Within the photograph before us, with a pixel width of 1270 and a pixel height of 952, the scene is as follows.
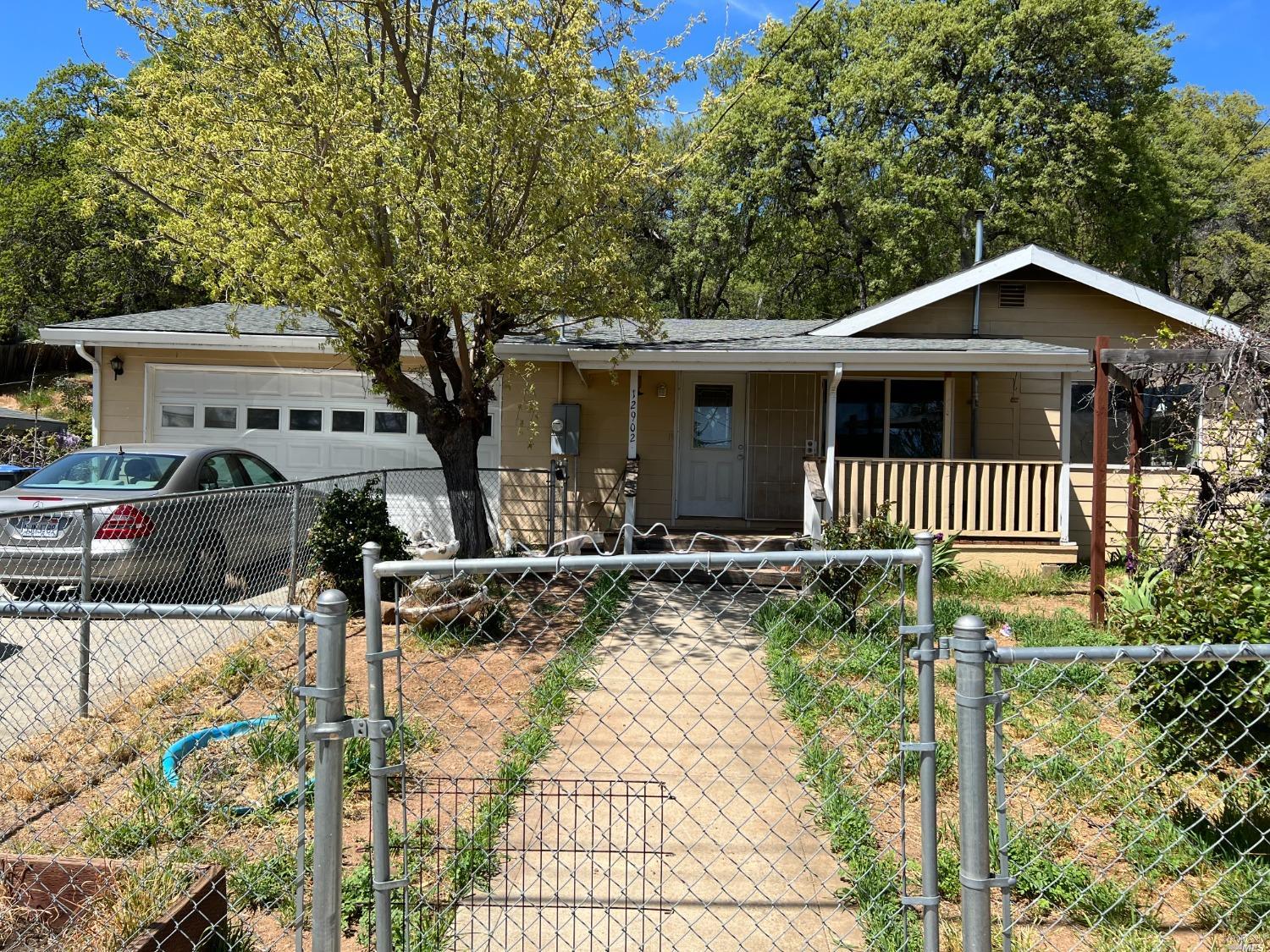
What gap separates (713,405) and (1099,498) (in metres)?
5.92

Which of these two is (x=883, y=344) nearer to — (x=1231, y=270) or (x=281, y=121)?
(x=281, y=121)

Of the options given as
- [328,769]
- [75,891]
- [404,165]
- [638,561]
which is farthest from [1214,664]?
[404,165]

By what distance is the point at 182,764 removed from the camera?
448cm

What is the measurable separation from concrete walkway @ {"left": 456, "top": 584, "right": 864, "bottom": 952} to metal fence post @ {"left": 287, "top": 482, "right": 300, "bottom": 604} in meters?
3.54

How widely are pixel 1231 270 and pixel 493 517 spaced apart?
2660 cm

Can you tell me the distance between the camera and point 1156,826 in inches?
160

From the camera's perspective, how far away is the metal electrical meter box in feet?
39.7

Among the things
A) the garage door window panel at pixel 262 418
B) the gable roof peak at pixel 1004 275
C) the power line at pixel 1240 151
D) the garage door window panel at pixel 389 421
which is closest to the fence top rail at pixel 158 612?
the garage door window panel at pixel 389 421

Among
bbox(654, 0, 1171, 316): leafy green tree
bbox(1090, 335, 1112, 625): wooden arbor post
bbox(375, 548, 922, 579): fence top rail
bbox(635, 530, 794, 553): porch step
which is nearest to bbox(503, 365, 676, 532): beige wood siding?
bbox(635, 530, 794, 553): porch step

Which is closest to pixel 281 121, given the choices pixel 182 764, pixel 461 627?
pixel 461 627

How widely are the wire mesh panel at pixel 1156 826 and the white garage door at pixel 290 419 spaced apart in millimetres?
9561

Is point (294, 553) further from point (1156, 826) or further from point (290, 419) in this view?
point (1156, 826)

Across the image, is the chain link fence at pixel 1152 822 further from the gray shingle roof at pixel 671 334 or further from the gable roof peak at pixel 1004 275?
the gable roof peak at pixel 1004 275

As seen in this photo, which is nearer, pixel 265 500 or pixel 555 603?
pixel 265 500
